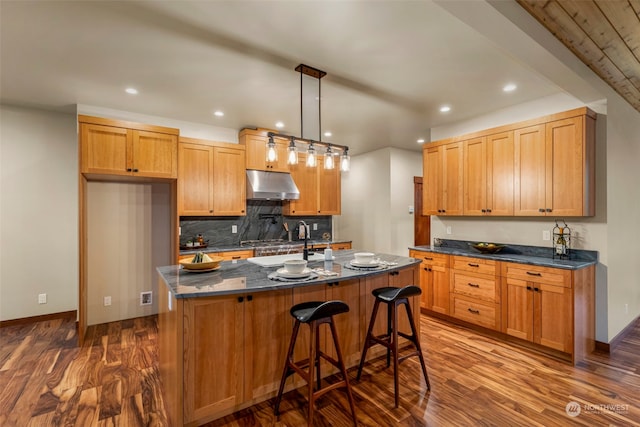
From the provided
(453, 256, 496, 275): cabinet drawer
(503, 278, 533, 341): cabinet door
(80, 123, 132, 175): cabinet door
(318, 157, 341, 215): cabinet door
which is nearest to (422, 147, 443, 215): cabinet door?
(453, 256, 496, 275): cabinet drawer

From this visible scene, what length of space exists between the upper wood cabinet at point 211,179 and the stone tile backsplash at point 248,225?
1.16ft

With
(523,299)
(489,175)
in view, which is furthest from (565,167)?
(523,299)

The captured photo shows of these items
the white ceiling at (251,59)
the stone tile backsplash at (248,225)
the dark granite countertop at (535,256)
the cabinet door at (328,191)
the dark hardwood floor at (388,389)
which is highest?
the white ceiling at (251,59)

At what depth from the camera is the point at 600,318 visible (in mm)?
3193

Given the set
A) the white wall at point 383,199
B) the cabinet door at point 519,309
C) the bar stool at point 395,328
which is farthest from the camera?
the white wall at point 383,199

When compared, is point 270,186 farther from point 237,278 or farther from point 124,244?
point 237,278

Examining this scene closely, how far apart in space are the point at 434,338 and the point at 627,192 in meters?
2.81

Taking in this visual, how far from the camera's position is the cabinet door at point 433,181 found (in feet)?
14.2

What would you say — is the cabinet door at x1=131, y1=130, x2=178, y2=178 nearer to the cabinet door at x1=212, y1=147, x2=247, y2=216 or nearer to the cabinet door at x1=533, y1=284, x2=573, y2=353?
the cabinet door at x1=212, y1=147, x2=247, y2=216

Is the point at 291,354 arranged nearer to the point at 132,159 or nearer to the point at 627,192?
the point at 132,159

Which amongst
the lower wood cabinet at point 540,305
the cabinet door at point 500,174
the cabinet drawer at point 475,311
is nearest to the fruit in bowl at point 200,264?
the cabinet drawer at point 475,311

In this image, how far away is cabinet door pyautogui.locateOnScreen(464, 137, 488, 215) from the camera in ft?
12.6

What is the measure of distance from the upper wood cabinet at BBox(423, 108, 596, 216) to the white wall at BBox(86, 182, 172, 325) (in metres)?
3.90

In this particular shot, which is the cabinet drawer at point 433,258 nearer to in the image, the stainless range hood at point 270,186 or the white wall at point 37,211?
the stainless range hood at point 270,186
